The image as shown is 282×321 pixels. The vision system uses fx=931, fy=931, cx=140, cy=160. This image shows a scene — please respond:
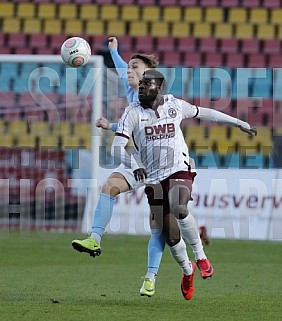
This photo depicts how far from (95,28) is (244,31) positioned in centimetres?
326

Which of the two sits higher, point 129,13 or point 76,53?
point 129,13

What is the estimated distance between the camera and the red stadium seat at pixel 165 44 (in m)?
20.1

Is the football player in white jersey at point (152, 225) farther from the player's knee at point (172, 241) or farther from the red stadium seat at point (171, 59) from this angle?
the red stadium seat at point (171, 59)

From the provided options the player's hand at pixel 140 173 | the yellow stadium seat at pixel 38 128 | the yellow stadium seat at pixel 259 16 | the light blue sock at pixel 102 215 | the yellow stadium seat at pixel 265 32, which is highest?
the yellow stadium seat at pixel 259 16

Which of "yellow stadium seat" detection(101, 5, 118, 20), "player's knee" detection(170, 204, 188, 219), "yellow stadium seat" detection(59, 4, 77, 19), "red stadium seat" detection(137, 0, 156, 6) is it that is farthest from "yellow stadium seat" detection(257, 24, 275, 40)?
"player's knee" detection(170, 204, 188, 219)

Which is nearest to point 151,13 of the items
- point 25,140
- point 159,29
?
point 159,29

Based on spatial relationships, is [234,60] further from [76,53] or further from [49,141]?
[76,53]

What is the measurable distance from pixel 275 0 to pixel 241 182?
7.31 metres

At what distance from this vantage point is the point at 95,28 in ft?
67.2

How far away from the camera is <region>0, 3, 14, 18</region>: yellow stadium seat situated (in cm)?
2089

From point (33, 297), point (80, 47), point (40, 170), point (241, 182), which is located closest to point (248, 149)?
point (241, 182)

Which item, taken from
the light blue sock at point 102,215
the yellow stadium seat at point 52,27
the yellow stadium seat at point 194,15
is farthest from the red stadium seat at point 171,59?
the light blue sock at point 102,215

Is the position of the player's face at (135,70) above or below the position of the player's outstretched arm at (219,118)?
above

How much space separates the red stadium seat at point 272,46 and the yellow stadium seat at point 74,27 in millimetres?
4035
